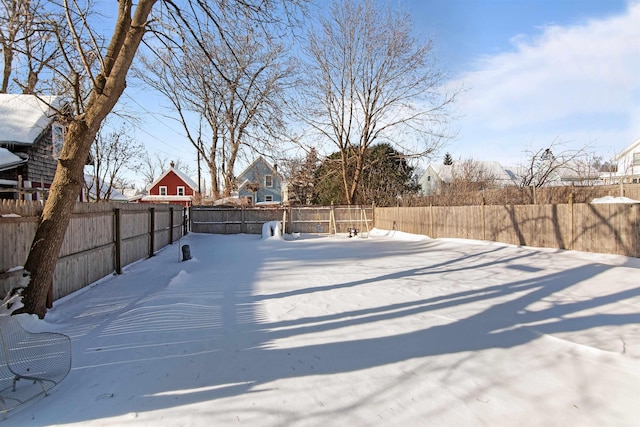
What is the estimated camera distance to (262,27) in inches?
279

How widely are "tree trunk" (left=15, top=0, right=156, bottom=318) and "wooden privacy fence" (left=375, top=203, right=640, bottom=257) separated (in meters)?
10.5

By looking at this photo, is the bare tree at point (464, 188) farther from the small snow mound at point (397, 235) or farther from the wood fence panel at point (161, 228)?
the wood fence panel at point (161, 228)

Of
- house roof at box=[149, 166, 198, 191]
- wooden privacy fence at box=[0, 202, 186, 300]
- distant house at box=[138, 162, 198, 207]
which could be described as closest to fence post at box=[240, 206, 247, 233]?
wooden privacy fence at box=[0, 202, 186, 300]

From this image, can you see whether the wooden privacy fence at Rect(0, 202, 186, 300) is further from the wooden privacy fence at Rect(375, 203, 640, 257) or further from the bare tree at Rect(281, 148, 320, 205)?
the bare tree at Rect(281, 148, 320, 205)

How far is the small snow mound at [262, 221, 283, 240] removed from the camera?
19.2m

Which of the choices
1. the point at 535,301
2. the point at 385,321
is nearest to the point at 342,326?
the point at 385,321

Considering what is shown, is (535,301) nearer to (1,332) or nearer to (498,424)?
(498,424)

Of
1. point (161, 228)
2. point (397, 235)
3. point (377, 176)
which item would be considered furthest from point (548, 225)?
point (377, 176)

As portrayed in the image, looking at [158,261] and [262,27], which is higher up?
[262,27]

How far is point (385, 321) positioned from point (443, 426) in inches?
94.2

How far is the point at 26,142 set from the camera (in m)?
13.7

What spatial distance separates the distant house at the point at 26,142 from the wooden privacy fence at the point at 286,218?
7.42m

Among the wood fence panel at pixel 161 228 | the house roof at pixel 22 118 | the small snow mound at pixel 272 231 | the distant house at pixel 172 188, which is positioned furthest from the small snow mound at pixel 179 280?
the distant house at pixel 172 188

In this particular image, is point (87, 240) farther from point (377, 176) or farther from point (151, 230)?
point (377, 176)
